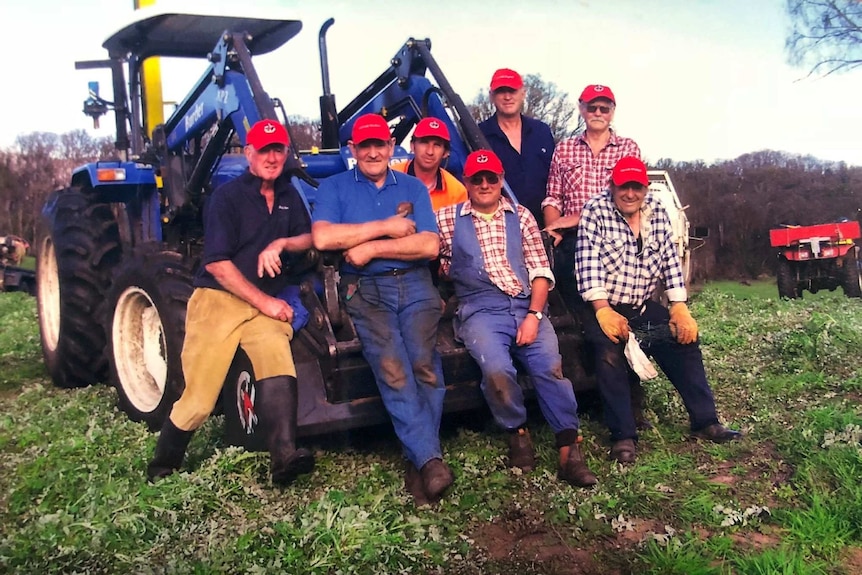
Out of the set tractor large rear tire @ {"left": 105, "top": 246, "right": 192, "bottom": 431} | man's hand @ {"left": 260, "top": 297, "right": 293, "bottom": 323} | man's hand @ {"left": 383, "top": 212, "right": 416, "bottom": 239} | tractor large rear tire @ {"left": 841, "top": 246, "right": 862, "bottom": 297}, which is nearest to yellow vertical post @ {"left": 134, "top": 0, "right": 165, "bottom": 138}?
tractor large rear tire @ {"left": 105, "top": 246, "right": 192, "bottom": 431}

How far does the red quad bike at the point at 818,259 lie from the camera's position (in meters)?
14.7

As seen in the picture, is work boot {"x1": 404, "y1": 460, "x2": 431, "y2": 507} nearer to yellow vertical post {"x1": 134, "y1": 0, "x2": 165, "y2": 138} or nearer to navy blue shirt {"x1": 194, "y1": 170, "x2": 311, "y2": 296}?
navy blue shirt {"x1": 194, "y1": 170, "x2": 311, "y2": 296}

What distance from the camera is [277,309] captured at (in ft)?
13.0

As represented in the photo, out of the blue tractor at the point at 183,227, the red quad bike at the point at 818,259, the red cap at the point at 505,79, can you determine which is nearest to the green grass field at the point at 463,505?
the blue tractor at the point at 183,227

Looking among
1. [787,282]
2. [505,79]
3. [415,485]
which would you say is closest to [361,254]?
[415,485]

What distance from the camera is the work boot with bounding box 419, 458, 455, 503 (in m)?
3.61

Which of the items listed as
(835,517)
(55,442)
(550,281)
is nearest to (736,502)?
(835,517)

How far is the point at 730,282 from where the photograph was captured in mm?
19516

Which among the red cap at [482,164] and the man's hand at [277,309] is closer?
the man's hand at [277,309]

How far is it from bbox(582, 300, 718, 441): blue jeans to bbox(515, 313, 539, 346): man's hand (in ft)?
1.32

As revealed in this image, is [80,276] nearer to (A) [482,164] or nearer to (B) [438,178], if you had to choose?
(B) [438,178]

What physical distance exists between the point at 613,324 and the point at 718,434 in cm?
83

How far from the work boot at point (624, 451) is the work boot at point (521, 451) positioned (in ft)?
1.39

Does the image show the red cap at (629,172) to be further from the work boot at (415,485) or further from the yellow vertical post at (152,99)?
the yellow vertical post at (152,99)
